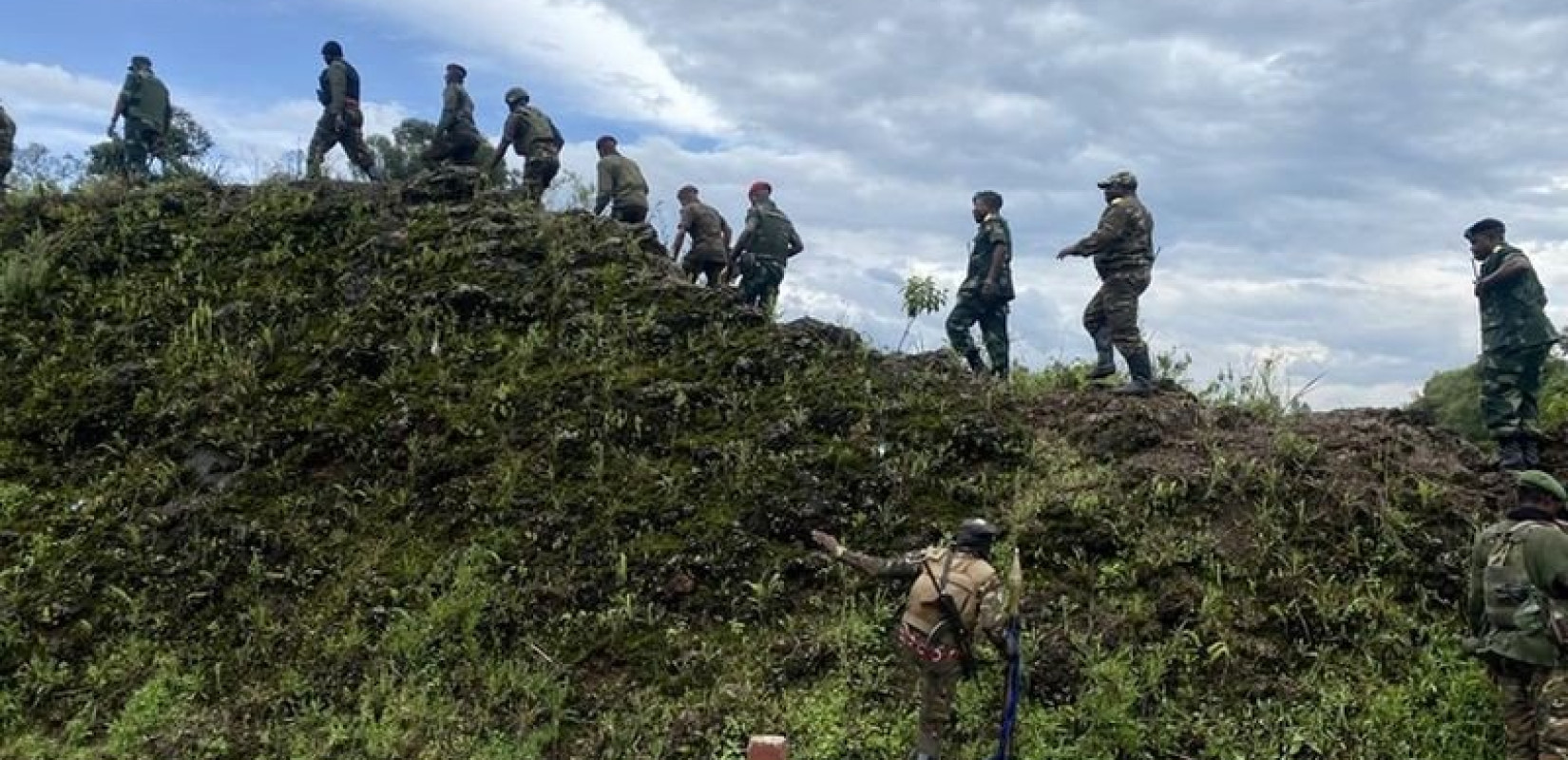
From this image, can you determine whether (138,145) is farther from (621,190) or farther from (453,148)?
(621,190)

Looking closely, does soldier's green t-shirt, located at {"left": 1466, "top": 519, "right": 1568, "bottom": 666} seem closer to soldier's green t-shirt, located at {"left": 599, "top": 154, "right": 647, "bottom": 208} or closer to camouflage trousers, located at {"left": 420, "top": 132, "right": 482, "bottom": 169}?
soldier's green t-shirt, located at {"left": 599, "top": 154, "right": 647, "bottom": 208}

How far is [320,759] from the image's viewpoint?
21.5ft

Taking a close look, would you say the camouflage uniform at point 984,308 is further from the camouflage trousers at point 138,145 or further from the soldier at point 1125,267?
the camouflage trousers at point 138,145

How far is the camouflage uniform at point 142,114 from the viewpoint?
13.2m

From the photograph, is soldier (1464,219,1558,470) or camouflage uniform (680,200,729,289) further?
camouflage uniform (680,200,729,289)

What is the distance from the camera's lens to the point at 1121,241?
984cm

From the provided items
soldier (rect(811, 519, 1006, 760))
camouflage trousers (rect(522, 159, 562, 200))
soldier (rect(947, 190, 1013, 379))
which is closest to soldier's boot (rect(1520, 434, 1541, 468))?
soldier (rect(947, 190, 1013, 379))

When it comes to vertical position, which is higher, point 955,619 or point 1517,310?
point 1517,310

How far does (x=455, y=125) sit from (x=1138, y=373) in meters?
8.03

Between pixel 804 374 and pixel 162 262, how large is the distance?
6224 millimetres

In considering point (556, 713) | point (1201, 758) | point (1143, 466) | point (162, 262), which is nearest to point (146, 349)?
point (162, 262)

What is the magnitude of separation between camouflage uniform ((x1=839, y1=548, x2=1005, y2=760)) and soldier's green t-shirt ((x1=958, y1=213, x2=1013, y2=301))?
16.3ft

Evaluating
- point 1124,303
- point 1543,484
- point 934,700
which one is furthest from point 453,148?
point 1543,484

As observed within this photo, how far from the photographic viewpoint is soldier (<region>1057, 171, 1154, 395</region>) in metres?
9.82
